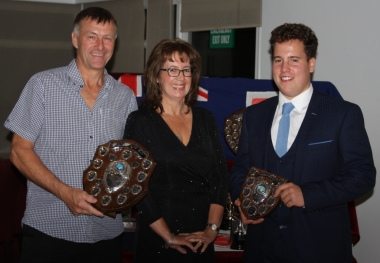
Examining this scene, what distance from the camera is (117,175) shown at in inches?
79.0

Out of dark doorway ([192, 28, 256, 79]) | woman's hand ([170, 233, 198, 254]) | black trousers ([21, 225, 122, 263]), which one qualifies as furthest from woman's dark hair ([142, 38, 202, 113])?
dark doorway ([192, 28, 256, 79])

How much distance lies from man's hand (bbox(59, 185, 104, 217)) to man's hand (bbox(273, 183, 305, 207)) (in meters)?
0.69

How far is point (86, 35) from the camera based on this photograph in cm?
218

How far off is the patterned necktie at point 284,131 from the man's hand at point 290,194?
152 mm

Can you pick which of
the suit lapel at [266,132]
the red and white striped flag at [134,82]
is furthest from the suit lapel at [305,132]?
the red and white striped flag at [134,82]

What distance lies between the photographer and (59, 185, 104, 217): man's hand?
6.43ft

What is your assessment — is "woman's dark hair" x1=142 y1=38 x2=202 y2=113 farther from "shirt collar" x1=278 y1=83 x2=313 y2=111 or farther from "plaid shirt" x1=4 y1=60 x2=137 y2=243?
"shirt collar" x1=278 y1=83 x2=313 y2=111

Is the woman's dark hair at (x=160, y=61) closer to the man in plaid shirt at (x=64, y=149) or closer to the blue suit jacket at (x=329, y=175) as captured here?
the man in plaid shirt at (x=64, y=149)

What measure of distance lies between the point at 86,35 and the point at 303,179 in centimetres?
107

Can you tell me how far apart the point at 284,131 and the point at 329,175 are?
0.78ft

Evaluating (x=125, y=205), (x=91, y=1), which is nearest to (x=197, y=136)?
(x=125, y=205)

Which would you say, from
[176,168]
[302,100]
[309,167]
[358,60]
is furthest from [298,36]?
[358,60]

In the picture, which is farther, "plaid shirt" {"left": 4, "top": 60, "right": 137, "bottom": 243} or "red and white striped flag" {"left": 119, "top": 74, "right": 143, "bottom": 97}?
"red and white striped flag" {"left": 119, "top": 74, "right": 143, "bottom": 97}

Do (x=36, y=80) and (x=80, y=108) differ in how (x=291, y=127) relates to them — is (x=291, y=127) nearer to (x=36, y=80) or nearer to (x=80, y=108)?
(x=80, y=108)
